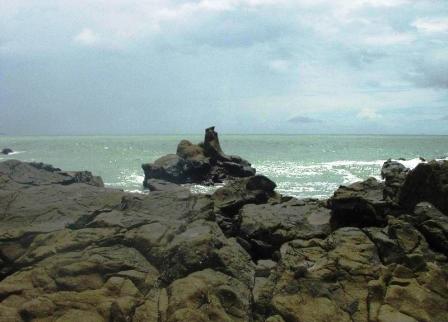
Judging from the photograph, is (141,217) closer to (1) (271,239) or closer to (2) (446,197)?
(1) (271,239)

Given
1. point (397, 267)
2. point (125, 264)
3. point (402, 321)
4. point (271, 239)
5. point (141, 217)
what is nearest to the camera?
point (402, 321)

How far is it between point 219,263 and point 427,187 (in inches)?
316

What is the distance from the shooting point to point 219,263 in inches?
397

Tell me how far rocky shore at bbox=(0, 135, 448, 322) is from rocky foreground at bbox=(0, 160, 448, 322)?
0.03 metres

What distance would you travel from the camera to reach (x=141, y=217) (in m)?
12.6

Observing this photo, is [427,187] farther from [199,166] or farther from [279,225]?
[199,166]

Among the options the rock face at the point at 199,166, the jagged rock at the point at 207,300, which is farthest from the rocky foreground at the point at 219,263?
the rock face at the point at 199,166

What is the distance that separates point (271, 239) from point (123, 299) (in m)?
5.78

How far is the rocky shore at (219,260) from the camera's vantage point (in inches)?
336

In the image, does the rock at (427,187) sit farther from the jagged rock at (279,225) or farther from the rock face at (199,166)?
the rock face at (199,166)

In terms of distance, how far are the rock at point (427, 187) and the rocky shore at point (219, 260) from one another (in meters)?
0.03

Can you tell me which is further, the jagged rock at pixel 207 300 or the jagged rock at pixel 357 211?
the jagged rock at pixel 357 211

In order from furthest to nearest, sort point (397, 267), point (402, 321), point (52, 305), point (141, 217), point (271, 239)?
point (271, 239)
point (141, 217)
point (397, 267)
point (52, 305)
point (402, 321)

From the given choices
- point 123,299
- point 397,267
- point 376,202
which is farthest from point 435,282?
point 123,299
